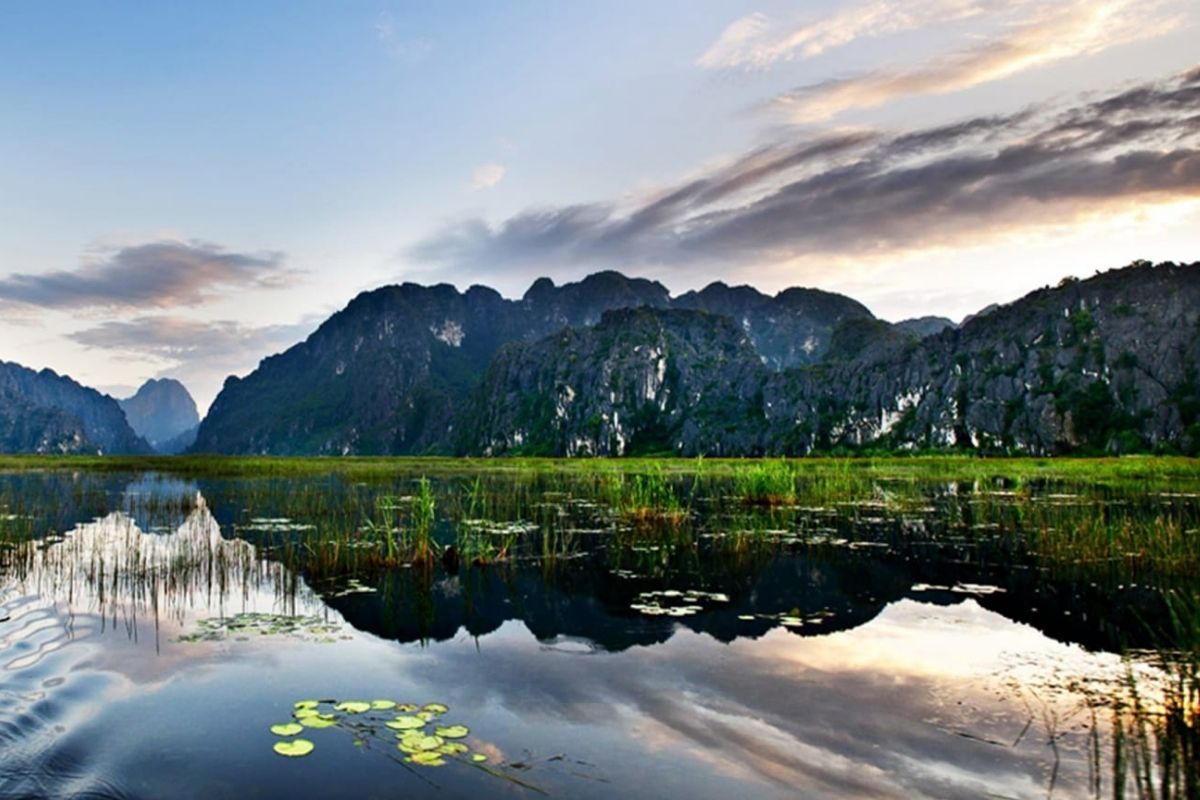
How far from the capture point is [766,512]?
111 ft

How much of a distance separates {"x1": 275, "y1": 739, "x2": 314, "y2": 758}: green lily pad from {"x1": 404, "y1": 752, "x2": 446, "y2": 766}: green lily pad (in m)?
1.17

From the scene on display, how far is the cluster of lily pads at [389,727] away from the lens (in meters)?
7.93

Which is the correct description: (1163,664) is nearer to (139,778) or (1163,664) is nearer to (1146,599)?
Result: (1146,599)

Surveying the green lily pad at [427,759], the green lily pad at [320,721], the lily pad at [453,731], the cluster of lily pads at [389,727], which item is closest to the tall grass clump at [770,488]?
the cluster of lily pads at [389,727]

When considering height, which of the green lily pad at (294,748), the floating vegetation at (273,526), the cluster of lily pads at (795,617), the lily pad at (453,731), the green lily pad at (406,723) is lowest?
the cluster of lily pads at (795,617)

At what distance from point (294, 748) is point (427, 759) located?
1528 millimetres

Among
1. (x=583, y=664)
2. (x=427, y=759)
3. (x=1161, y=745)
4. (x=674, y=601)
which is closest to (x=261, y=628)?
(x=583, y=664)

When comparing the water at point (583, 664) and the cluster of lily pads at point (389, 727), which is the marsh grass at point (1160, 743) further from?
the cluster of lily pads at point (389, 727)

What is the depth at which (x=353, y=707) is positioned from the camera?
9258mm

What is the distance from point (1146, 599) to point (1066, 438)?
Answer: 164 m

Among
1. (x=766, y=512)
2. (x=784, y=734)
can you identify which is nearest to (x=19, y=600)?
(x=784, y=734)

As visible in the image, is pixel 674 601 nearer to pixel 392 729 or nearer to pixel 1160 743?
pixel 392 729

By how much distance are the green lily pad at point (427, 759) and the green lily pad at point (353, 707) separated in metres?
1.64

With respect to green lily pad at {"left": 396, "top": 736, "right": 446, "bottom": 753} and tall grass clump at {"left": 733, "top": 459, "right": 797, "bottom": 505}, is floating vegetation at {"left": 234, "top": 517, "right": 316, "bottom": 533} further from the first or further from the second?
tall grass clump at {"left": 733, "top": 459, "right": 797, "bottom": 505}
